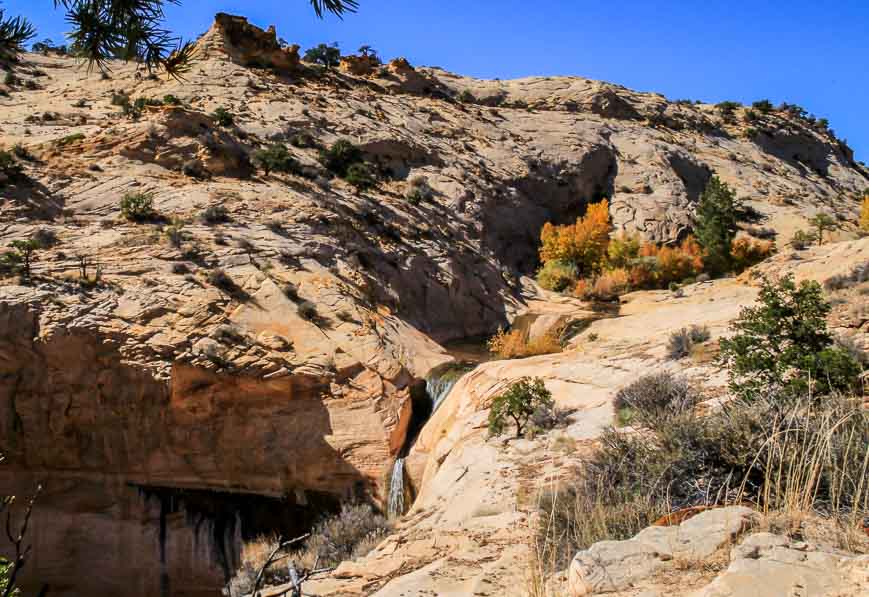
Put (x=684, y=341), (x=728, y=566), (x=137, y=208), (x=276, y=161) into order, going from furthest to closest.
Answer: (x=276, y=161) < (x=137, y=208) < (x=684, y=341) < (x=728, y=566)

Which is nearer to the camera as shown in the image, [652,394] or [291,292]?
[652,394]

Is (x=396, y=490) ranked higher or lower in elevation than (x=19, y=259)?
lower

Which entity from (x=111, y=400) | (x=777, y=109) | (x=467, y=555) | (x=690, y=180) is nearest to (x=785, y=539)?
(x=467, y=555)

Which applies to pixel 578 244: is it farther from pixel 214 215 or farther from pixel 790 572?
pixel 790 572

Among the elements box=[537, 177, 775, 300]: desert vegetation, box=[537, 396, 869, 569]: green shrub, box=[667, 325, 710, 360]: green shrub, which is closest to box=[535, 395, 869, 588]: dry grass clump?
box=[537, 396, 869, 569]: green shrub

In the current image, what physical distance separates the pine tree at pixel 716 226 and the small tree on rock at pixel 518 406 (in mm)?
25008

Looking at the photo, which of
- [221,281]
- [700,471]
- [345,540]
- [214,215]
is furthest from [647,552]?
[214,215]

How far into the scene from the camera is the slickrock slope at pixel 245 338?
15234 millimetres

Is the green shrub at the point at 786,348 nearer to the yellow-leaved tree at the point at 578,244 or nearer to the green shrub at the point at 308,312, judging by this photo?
the green shrub at the point at 308,312

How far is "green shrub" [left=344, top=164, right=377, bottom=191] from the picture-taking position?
105 feet

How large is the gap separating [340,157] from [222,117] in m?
5.55

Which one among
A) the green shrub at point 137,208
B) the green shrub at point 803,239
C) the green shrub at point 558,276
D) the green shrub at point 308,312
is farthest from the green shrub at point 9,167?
the green shrub at point 803,239

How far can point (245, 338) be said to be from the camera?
1825 cm

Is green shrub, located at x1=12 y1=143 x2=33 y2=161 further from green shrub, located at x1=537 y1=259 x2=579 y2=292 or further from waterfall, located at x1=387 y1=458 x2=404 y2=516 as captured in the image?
green shrub, located at x1=537 y1=259 x2=579 y2=292
